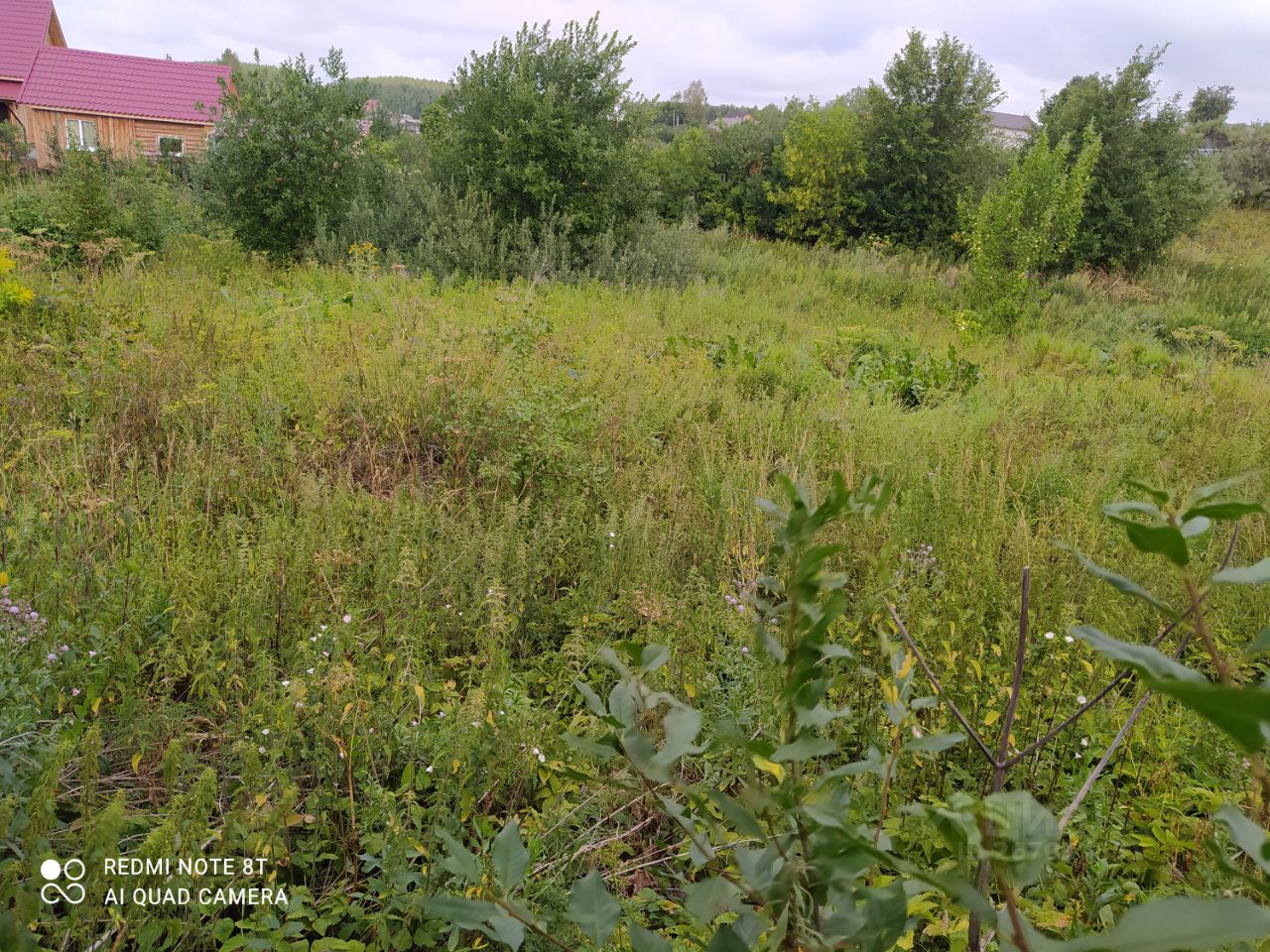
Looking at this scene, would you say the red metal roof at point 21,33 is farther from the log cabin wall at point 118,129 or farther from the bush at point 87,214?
the bush at point 87,214

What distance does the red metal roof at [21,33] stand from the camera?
989 inches

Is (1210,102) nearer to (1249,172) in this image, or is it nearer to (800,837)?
(1249,172)

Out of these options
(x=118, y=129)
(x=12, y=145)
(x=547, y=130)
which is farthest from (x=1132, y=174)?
(x=118, y=129)

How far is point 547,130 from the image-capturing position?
10609mm

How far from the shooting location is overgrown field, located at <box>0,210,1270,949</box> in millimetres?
1953

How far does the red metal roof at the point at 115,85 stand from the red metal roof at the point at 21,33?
294 millimetres

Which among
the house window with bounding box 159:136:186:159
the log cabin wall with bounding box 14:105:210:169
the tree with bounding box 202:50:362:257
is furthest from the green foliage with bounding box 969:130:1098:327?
the log cabin wall with bounding box 14:105:210:169

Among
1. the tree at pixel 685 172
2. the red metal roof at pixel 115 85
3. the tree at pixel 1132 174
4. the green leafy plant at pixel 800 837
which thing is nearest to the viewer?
the green leafy plant at pixel 800 837

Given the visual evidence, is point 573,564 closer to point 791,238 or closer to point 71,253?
point 71,253

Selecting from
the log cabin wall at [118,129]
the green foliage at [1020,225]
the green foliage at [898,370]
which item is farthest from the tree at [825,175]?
the log cabin wall at [118,129]

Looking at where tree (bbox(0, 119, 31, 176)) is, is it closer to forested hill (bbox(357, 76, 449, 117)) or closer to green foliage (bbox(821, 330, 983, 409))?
green foliage (bbox(821, 330, 983, 409))

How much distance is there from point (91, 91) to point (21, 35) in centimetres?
299

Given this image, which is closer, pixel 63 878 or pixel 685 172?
pixel 63 878

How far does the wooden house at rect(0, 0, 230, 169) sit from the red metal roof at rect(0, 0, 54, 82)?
1.0 inches
